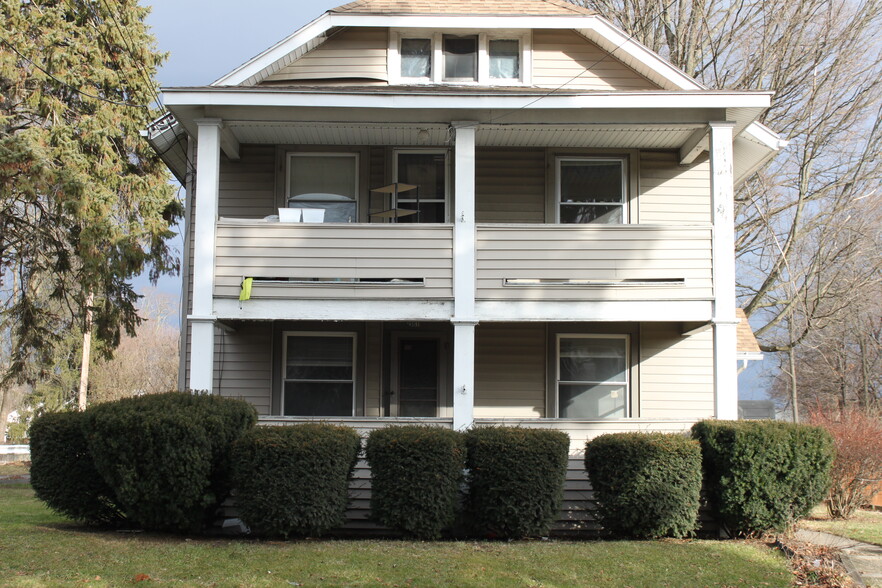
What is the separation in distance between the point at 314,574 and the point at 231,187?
7.81 m

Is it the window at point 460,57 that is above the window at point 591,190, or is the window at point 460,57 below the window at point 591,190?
above

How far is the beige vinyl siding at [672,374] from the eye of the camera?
548 inches

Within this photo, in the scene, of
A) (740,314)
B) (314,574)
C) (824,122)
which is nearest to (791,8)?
(824,122)

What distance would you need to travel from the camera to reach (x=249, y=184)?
1384 centimetres

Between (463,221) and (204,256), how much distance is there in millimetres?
3583

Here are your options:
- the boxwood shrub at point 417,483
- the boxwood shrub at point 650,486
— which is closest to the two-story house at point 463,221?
the boxwood shrub at point 650,486

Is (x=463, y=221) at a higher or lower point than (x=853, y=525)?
higher

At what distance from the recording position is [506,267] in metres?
12.0

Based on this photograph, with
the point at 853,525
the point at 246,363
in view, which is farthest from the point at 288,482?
the point at 853,525

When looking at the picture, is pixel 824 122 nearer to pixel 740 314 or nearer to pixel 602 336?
pixel 740 314

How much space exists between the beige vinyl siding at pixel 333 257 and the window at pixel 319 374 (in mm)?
2219

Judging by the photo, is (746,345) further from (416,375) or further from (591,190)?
(416,375)

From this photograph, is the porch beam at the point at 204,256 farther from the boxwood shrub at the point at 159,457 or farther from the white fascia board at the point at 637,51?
the white fascia board at the point at 637,51

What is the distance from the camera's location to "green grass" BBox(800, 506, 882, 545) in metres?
11.4
